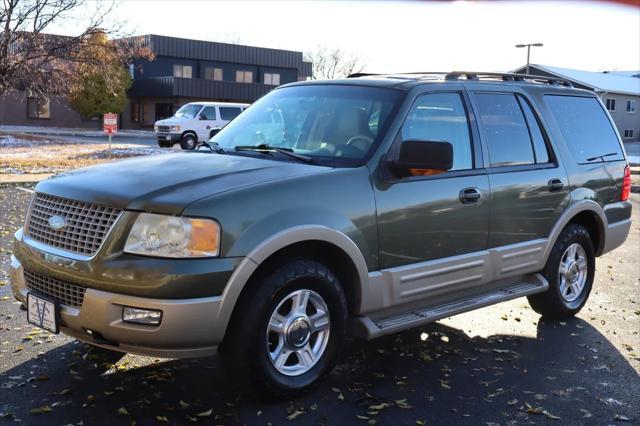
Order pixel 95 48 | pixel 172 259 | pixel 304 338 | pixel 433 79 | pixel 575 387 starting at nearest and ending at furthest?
pixel 172 259 < pixel 304 338 < pixel 575 387 < pixel 433 79 < pixel 95 48

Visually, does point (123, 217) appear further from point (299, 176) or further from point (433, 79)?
point (433, 79)

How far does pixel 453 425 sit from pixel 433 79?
2.44 metres

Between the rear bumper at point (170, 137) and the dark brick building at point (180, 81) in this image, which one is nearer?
the rear bumper at point (170, 137)

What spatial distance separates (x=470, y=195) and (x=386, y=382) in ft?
4.62

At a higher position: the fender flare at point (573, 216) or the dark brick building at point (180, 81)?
the dark brick building at point (180, 81)

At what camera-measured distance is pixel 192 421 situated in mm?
3670

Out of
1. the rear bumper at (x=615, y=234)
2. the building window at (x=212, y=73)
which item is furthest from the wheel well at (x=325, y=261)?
the building window at (x=212, y=73)

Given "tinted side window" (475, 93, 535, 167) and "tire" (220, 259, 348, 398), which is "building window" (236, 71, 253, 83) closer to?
"tinted side window" (475, 93, 535, 167)

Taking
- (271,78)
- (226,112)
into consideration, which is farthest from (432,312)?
(271,78)

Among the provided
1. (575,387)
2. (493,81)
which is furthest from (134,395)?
(493,81)

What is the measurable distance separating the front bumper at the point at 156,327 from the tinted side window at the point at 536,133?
10.2 feet

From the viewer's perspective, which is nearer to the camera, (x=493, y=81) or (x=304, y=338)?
(x=304, y=338)

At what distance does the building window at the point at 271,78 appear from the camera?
5784cm

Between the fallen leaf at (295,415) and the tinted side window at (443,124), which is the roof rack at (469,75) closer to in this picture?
the tinted side window at (443,124)
